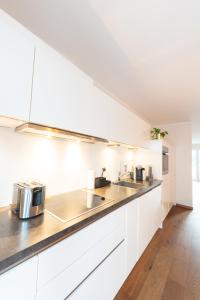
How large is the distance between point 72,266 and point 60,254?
0.15 m

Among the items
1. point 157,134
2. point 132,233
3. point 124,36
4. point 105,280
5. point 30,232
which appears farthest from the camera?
point 157,134

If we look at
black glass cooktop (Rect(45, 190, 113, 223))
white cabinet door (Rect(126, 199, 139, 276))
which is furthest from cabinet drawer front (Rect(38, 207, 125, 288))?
white cabinet door (Rect(126, 199, 139, 276))

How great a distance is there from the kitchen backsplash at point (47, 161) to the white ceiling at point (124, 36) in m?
0.95

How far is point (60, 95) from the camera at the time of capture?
1.09 m

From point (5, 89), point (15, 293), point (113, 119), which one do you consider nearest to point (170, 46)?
point (113, 119)

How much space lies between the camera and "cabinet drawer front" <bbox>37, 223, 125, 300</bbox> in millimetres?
795

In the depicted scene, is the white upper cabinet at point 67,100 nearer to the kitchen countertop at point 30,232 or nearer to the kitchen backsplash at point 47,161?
the kitchen backsplash at point 47,161

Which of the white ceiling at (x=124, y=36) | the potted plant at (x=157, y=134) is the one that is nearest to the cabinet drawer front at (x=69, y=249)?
the white ceiling at (x=124, y=36)

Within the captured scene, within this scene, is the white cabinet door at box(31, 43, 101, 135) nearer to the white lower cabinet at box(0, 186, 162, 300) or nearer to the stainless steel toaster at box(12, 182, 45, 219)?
the stainless steel toaster at box(12, 182, 45, 219)

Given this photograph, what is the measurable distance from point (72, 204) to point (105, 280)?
0.65m

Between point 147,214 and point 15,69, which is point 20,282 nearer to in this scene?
point 15,69

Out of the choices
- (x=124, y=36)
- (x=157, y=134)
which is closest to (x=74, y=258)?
(x=124, y=36)

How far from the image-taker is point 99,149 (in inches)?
85.5

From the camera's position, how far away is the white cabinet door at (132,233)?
161 centimetres
